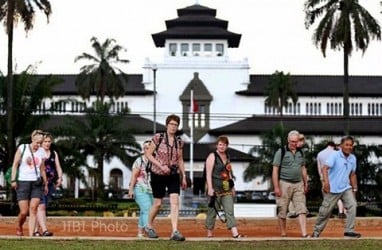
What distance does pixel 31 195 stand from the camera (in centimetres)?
1257

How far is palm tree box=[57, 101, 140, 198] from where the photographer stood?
52094 mm

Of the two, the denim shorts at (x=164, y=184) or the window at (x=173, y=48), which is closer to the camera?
Result: the denim shorts at (x=164, y=184)

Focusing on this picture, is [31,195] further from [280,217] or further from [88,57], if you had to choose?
[88,57]

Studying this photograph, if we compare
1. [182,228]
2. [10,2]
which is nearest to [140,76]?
[10,2]

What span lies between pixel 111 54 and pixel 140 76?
13045 millimetres

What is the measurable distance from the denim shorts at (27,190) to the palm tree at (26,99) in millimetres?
25328

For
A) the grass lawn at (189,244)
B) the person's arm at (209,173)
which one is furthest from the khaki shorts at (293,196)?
the grass lawn at (189,244)

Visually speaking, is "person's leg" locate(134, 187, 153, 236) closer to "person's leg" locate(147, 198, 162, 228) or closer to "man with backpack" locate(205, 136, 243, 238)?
"person's leg" locate(147, 198, 162, 228)

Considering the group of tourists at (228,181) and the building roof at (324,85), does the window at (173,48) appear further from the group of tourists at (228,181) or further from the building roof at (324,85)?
the group of tourists at (228,181)

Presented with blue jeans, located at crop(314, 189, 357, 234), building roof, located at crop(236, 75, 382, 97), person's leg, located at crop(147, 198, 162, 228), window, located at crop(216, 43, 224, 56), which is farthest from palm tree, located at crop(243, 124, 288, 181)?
person's leg, located at crop(147, 198, 162, 228)

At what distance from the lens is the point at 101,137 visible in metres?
53.0

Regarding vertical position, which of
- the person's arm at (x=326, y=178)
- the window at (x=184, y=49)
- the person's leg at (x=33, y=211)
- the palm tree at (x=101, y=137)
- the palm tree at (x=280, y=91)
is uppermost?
the window at (x=184, y=49)

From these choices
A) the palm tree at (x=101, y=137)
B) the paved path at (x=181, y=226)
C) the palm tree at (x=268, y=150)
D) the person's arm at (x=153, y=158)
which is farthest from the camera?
the palm tree at (x=268, y=150)

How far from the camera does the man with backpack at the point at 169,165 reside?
1147cm
